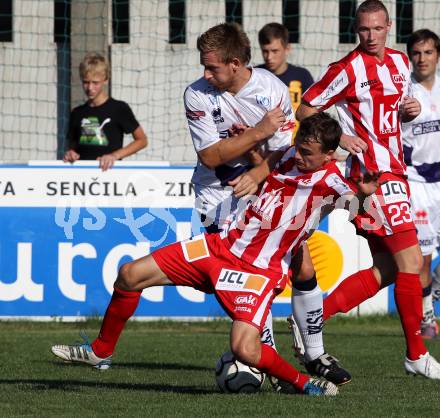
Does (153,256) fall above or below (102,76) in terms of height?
below

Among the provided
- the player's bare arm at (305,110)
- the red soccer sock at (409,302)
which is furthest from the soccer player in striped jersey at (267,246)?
the red soccer sock at (409,302)

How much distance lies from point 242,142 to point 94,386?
1552 mm

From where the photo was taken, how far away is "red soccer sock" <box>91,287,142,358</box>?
250 inches

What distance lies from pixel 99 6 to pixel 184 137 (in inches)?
144

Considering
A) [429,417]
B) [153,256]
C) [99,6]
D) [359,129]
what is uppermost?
[99,6]

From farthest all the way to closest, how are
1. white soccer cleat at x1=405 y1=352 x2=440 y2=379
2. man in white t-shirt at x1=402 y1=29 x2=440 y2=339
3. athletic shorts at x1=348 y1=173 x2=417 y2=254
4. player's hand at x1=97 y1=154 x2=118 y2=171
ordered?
player's hand at x1=97 y1=154 x2=118 y2=171
man in white t-shirt at x1=402 y1=29 x2=440 y2=339
athletic shorts at x1=348 y1=173 x2=417 y2=254
white soccer cleat at x1=405 y1=352 x2=440 y2=379

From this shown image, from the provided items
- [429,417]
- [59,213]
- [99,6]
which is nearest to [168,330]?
[59,213]

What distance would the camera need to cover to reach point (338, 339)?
9.22 m

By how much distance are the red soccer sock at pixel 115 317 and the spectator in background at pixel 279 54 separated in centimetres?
395

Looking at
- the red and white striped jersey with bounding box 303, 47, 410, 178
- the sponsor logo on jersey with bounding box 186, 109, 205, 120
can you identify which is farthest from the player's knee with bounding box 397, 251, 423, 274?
the sponsor logo on jersey with bounding box 186, 109, 205, 120

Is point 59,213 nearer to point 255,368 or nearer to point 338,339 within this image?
point 338,339

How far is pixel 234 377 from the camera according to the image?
616 centimetres

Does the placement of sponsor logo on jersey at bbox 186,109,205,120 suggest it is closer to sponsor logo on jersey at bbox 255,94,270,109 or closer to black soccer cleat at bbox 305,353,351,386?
sponsor logo on jersey at bbox 255,94,270,109

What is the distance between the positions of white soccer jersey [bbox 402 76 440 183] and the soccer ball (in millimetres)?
3462
